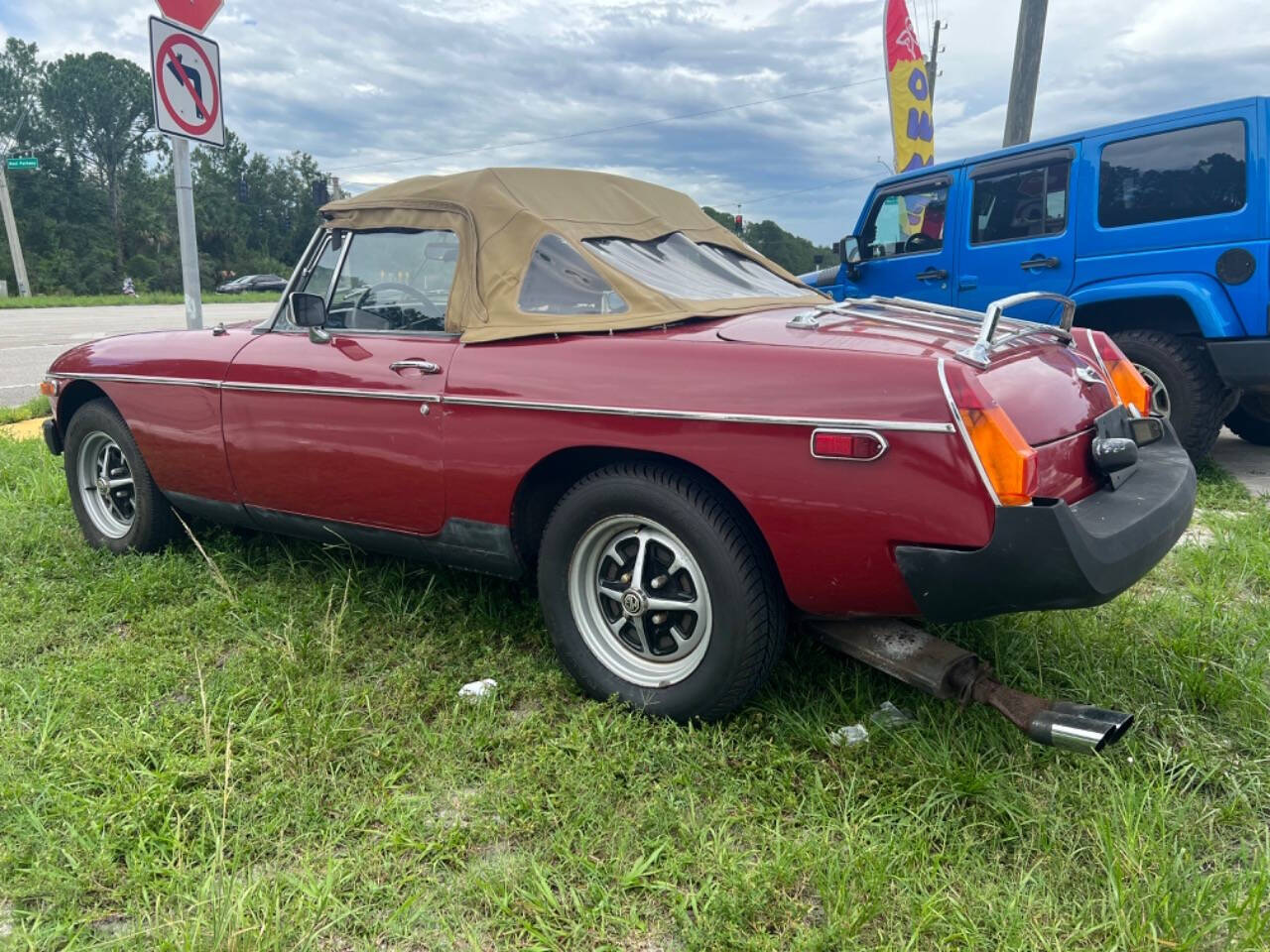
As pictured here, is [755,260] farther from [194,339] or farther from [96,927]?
[96,927]

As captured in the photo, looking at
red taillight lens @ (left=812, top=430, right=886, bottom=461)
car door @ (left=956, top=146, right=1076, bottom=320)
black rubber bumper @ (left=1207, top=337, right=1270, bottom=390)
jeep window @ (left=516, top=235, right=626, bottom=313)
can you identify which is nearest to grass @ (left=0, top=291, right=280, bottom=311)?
car door @ (left=956, top=146, right=1076, bottom=320)

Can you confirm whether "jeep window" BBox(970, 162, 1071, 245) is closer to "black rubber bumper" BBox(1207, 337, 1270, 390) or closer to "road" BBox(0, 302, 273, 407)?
"black rubber bumper" BBox(1207, 337, 1270, 390)

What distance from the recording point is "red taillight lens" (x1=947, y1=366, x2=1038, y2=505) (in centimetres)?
209

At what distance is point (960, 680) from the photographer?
2.44 metres

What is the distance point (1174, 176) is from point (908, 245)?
1.93 m

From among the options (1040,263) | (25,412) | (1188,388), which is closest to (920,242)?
(1040,263)

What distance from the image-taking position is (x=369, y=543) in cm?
329

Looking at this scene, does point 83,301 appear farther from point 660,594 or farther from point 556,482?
point 660,594

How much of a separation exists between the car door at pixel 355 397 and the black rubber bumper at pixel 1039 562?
1.56 m

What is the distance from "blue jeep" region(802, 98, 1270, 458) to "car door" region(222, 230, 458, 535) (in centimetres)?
435

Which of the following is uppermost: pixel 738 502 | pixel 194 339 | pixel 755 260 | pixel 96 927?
pixel 755 260

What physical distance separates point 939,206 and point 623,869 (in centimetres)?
593

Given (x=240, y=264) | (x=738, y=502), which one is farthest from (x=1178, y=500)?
(x=240, y=264)

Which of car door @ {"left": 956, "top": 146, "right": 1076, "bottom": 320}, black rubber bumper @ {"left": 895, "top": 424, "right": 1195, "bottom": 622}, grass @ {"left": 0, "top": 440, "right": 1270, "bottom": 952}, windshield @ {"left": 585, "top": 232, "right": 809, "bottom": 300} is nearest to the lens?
grass @ {"left": 0, "top": 440, "right": 1270, "bottom": 952}
